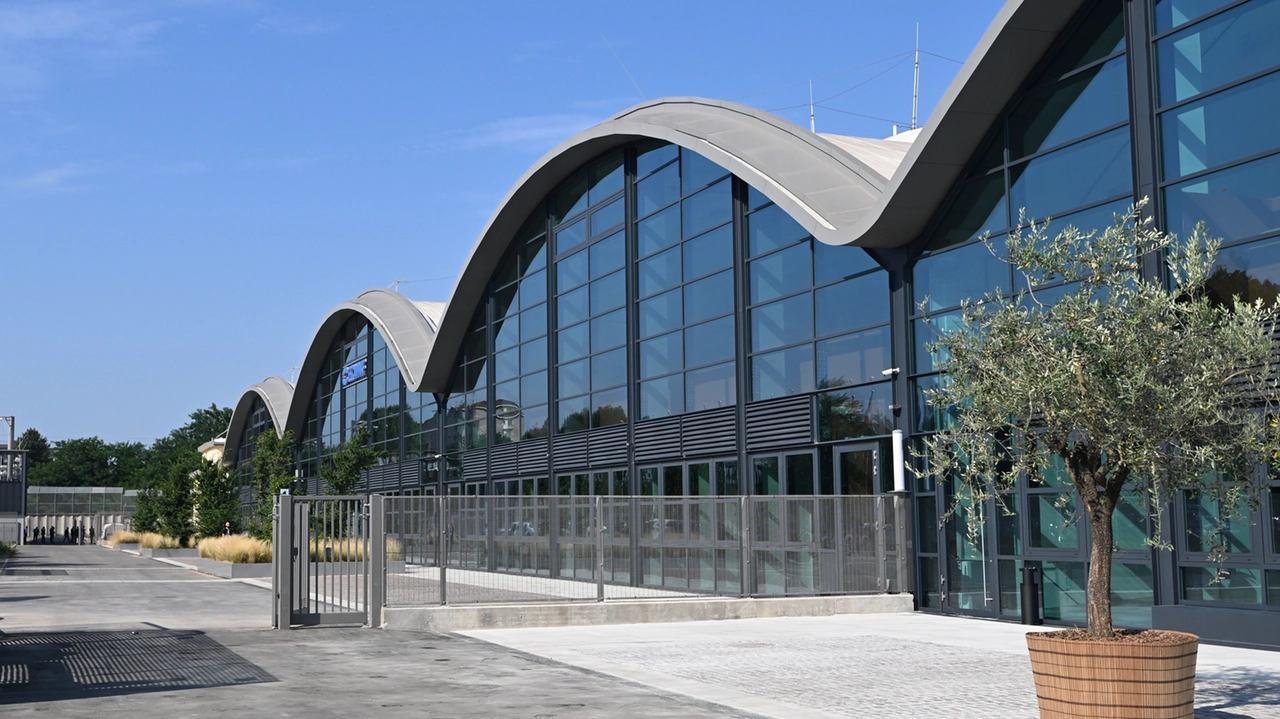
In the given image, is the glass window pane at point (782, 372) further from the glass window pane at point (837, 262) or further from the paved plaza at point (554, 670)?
the paved plaza at point (554, 670)

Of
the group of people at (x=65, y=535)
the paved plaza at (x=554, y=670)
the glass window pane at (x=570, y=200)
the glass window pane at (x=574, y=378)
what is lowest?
the group of people at (x=65, y=535)

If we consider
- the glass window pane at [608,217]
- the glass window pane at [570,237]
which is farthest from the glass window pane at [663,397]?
the glass window pane at [570,237]

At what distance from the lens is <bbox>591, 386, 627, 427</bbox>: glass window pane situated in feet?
99.4

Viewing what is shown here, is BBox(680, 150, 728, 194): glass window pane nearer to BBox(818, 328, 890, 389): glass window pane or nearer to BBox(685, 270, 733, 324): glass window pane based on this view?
BBox(685, 270, 733, 324): glass window pane

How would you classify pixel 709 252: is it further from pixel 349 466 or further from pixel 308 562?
pixel 349 466

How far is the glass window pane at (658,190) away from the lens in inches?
1132

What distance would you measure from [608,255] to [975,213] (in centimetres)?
1234

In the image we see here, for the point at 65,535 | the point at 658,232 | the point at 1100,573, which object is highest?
the point at 658,232

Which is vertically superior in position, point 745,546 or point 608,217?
point 608,217

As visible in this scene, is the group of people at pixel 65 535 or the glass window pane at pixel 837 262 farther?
the group of people at pixel 65 535

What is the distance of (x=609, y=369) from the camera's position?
1220 inches

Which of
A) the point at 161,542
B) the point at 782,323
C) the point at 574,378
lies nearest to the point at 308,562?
the point at 782,323

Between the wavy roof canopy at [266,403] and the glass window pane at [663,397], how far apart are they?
32.4 m

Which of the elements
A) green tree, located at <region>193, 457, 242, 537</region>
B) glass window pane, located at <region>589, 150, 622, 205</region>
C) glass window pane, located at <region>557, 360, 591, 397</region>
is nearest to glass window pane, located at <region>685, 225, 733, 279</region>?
glass window pane, located at <region>589, 150, 622, 205</region>
